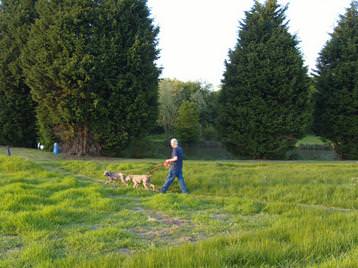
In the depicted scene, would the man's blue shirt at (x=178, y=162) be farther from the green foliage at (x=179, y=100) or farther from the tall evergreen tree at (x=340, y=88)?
the green foliage at (x=179, y=100)

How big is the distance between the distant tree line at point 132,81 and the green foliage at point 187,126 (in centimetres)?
1481

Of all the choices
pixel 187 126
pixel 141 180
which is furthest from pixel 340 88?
pixel 141 180

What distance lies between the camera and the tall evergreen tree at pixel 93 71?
21.9m

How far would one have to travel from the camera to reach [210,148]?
4391 cm

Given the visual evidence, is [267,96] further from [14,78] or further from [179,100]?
[179,100]

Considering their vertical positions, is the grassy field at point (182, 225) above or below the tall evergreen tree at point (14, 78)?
below

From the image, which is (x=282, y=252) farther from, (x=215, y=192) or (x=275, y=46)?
(x=275, y=46)

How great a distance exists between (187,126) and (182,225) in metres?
36.2

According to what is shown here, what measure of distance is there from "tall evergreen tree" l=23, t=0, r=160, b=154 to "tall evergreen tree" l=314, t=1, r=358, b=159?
1417 cm

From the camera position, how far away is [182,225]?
311 inches

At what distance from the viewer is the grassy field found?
525cm

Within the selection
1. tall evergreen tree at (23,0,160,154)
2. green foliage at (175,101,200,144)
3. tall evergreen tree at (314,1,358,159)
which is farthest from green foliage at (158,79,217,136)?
tall evergreen tree at (23,0,160,154)

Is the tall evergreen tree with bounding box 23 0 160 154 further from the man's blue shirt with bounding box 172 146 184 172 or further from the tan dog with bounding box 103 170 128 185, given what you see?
the man's blue shirt with bounding box 172 146 184 172

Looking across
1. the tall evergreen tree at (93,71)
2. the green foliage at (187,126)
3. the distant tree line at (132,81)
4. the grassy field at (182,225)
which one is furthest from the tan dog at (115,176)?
the green foliage at (187,126)
